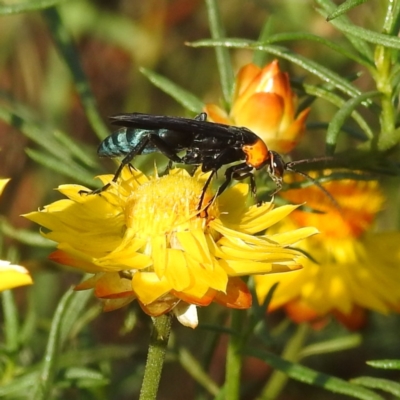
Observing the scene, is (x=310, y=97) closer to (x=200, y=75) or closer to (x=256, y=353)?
(x=256, y=353)

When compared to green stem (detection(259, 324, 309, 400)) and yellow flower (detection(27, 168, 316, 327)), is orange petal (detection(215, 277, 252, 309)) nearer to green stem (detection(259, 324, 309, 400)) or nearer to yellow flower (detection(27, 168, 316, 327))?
yellow flower (detection(27, 168, 316, 327))

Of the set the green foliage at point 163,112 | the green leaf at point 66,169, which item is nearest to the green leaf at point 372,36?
the green foliage at point 163,112

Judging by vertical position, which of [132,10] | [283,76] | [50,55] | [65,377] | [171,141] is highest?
[132,10]

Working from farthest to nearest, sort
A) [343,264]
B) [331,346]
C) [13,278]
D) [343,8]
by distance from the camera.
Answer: [343,264] < [331,346] < [343,8] < [13,278]

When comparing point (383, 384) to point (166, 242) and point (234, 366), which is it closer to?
point (234, 366)

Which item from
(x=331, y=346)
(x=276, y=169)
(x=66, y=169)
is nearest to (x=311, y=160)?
(x=276, y=169)

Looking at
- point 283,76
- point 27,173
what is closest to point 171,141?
point 283,76

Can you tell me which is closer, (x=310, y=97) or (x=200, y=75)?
(x=310, y=97)
